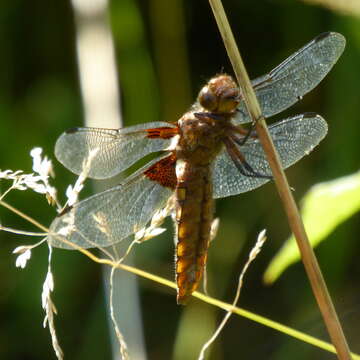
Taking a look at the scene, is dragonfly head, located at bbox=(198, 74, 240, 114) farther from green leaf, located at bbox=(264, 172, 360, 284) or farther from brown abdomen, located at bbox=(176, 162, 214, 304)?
green leaf, located at bbox=(264, 172, 360, 284)

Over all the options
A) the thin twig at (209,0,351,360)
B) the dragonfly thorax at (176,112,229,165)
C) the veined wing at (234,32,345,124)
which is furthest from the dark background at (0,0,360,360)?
the thin twig at (209,0,351,360)

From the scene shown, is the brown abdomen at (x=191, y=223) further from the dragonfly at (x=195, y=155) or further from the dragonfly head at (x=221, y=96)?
the dragonfly head at (x=221, y=96)

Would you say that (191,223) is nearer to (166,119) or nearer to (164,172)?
(164,172)

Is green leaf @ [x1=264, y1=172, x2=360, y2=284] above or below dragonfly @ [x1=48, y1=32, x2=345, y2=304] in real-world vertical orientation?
below

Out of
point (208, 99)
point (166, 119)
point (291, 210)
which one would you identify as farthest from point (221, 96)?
point (166, 119)

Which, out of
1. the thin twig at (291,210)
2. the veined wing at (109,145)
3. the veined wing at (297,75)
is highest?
the veined wing at (297,75)

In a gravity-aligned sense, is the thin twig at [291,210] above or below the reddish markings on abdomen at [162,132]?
below

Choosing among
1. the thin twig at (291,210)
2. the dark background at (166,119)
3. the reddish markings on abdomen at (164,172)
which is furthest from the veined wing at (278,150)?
the dark background at (166,119)
